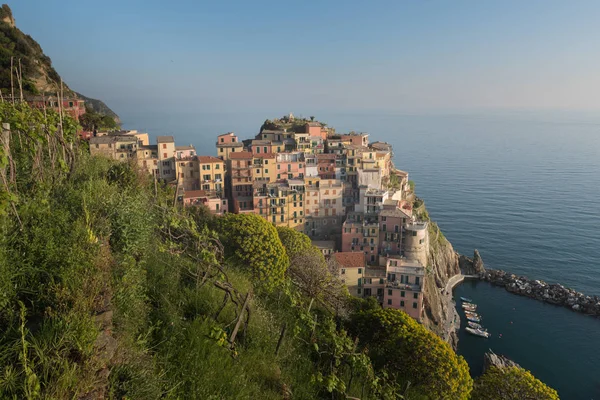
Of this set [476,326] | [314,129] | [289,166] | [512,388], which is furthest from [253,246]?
[314,129]

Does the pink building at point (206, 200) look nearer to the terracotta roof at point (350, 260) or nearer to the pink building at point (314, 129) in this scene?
the terracotta roof at point (350, 260)

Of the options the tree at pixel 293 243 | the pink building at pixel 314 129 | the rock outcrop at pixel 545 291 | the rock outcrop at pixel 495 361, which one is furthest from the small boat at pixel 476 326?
the pink building at pixel 314 129

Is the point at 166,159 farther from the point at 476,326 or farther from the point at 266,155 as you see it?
the point at 476,326

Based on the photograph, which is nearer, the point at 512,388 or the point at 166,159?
the point at 512,388

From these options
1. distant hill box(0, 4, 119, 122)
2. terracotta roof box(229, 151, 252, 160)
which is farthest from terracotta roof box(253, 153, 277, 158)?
distant hill box(0, 4, 119, 122)

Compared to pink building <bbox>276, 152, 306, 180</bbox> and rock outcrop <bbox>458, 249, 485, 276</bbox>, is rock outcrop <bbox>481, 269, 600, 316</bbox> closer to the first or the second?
rock outcrop <bbox>458, 249, 485, 276</bbox>

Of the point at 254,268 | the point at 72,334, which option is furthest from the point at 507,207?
the point at 72,334

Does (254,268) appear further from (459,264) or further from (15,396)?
(459,264)
